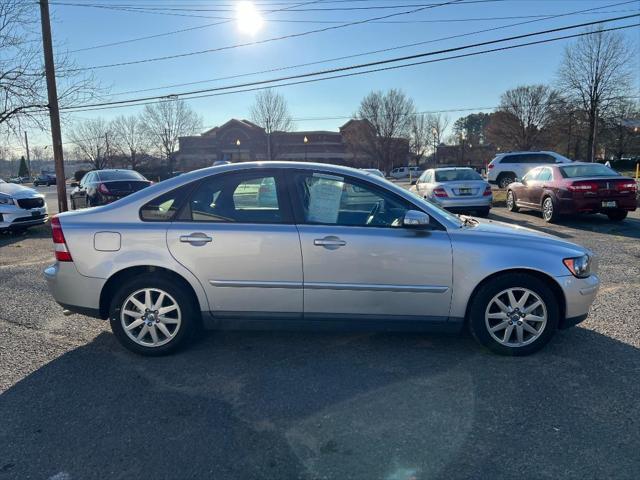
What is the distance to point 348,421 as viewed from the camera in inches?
112

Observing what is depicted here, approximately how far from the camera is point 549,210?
11180mm

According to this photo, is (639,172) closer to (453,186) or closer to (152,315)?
(453,186)

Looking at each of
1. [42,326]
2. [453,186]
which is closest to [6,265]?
[42,326]

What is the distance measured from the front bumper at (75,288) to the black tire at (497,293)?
308 cm

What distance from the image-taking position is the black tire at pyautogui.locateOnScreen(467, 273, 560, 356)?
3.62 m

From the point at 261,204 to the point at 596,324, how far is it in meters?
3.43

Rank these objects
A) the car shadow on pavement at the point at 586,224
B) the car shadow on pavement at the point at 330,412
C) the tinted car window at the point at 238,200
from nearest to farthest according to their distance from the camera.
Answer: the car shadow on pavement at the point at 330,412 → the tinted car window at the point at 238,200 → the car shadow on pavement at the point at 586,224

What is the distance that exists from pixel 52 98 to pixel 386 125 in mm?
51962

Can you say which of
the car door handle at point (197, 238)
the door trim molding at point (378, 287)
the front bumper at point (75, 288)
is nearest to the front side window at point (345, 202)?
the door trim molding at point (378, 287)

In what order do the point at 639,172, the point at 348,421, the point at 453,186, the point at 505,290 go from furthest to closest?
the point at 639,172, the point at 453,186, the point at 505,290, the point at 348,421

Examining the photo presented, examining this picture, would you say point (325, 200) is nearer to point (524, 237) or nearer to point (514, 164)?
point (524, 237)

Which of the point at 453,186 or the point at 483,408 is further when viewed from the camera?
the point at 453,186

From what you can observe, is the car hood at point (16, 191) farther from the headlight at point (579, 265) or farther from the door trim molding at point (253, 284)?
the headlight at point (579, 265)

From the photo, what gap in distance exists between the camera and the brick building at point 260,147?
5884 cm
